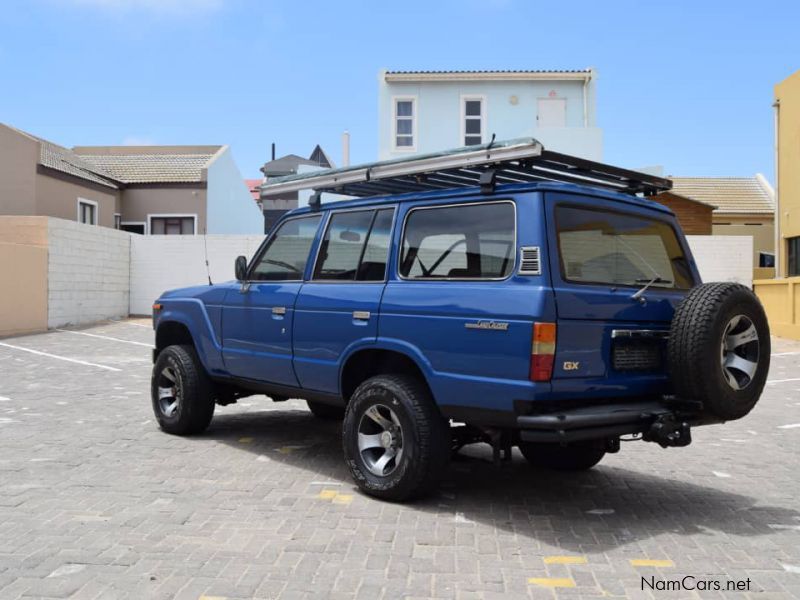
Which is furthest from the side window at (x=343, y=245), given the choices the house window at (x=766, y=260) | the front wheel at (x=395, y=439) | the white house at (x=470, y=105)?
the house window at (x=766, y=260)

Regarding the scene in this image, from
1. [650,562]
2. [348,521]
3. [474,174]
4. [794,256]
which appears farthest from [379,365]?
[794,256]

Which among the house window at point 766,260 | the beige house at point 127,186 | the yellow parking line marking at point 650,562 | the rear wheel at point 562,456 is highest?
the beige house at point 127,186

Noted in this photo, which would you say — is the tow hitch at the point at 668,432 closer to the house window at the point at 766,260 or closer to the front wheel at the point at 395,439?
the front wheel at the point at 395,439

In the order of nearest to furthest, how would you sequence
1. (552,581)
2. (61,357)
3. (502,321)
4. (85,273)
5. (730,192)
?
(552,581) < (502,321) < (61,357) < (85,273) < (730,192)

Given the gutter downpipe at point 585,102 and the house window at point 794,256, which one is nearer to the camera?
the house window at point 794,256

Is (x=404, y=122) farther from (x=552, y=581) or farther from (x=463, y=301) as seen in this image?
(x=552, y=581)

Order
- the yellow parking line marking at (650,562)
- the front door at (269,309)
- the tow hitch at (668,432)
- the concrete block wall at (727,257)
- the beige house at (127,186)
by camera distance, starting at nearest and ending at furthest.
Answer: the yellow parking line marking at (650,562), the tow hitch at (668,432), the front door at (269,309), the concrete block wall at (727,257), the beige house at (127,186)

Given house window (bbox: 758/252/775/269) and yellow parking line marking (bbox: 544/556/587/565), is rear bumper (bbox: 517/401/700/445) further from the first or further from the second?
house window (bbox: 758/252/775/269)

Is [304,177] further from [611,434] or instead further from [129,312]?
[129,312]

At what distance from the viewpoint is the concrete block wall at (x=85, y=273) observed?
20578mm

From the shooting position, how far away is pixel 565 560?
13.6 feet

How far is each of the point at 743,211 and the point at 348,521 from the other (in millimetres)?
34750

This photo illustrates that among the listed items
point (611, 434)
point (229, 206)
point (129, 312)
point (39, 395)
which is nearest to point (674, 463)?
point (611, 434)

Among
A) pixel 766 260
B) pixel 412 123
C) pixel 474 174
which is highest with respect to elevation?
pixel 412 123
